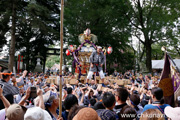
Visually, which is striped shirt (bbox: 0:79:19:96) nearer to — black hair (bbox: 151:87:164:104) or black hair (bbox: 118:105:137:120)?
black hair (bbox: 118:105:137:120)

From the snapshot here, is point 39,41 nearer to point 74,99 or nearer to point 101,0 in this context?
point 101,0

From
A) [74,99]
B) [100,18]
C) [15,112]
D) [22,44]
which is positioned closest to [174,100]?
[74,99]

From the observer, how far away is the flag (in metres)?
4.03

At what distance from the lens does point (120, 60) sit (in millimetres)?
25031

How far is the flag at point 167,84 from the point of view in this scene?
4027 mm

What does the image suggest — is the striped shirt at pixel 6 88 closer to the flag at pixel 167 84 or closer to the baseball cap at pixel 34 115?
the baseball cap at pixel 34 115

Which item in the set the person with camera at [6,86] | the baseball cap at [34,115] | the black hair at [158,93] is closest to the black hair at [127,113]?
the black hair at [158,93]

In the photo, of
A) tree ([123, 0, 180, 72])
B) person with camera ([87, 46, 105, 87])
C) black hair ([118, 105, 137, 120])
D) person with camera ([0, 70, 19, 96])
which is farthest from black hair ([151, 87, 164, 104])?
tree ([123, 0, 180, 72])

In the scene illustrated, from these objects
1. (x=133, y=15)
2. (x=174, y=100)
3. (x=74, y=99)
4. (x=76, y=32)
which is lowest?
(x=174, y=100)

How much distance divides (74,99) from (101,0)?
20342 millimetres

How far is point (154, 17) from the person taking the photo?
58.3ft

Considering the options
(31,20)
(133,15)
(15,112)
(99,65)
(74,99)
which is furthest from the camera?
(133,15)

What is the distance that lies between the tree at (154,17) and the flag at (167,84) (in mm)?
14142

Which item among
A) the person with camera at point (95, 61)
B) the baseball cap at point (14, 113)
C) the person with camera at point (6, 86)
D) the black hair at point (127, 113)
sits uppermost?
the person with camera at point (95, 61)
